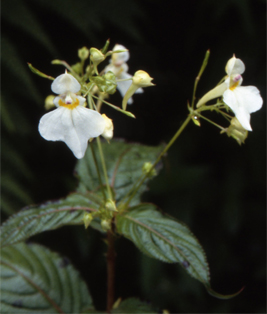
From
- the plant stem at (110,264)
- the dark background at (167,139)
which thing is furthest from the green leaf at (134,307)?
the dark background at (167,139)

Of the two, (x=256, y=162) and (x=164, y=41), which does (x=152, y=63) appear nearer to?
(x=164, y=41)

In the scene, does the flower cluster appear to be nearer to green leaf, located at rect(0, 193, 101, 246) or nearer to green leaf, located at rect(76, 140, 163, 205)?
green leaf, located at rect(0, 193, 101, 246)

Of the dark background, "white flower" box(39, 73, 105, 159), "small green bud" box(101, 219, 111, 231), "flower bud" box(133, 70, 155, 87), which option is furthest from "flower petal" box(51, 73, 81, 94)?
the dark background

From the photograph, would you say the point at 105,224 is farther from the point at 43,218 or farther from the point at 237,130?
the point at 237,130

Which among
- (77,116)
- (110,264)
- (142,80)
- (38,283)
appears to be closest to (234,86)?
(142,80)

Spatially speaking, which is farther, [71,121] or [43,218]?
[43,218]
